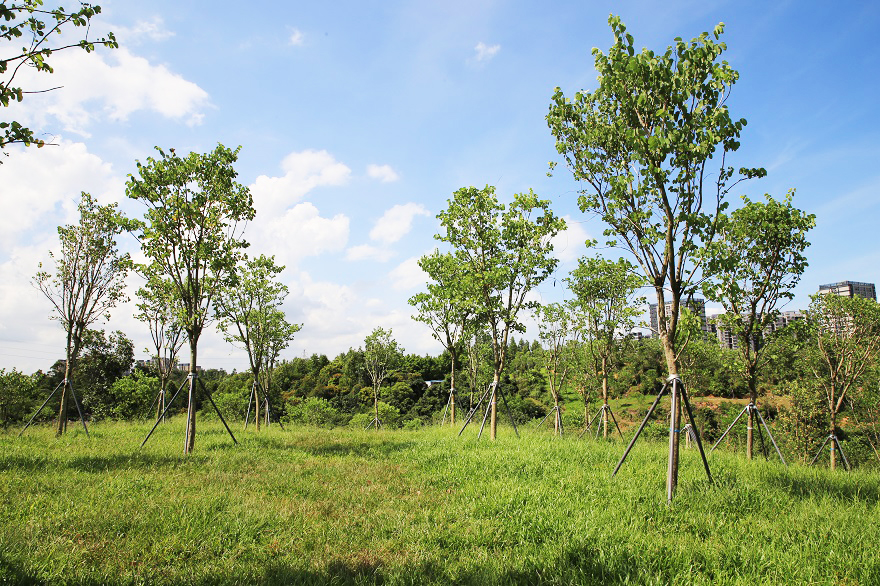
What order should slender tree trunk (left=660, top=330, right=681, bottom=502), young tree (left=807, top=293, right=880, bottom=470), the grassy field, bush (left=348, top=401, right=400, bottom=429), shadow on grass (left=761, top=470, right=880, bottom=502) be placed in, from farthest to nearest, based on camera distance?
bush (left=348, top=401, right=400, bottom=429), young tree (left=807, top=293, right=880, bottom=470), shadow on grass (left=761, top=470, right=880, bottom=502), slender tree trunk (left=660, top=330, right=681, bottom=502), the grassy field

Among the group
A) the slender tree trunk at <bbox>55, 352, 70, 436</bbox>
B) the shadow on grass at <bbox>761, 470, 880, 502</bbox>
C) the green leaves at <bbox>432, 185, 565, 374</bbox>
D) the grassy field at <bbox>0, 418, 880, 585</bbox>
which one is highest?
the green leaves at <bbox>432, 185, 565, 374</bbox>

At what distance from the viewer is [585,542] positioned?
235 inches

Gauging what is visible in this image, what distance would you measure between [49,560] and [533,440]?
12.2 metres

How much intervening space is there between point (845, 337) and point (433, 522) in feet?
63.8

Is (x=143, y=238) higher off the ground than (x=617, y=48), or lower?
lower

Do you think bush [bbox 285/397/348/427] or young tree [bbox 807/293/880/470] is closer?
young tree [bbox 807/293/880/470]

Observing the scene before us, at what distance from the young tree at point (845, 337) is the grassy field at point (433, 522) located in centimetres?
901

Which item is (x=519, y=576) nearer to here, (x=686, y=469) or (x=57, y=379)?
(x=686, y=469)

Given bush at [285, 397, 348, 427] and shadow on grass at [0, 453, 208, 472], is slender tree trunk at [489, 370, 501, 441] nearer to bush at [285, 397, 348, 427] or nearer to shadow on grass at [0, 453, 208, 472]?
shadow on grass at [0, 453, 208, 472]

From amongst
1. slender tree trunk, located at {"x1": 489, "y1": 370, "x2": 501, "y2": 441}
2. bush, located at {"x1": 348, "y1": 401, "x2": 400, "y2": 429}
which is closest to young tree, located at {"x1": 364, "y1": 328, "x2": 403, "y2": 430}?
bush, located at {"x1": 348, "y1": 401, "x2": 400, "y2": 429}

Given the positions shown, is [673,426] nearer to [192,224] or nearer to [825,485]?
[825,485]

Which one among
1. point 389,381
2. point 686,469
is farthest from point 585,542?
point 389,381

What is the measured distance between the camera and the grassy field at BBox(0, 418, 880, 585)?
520cm

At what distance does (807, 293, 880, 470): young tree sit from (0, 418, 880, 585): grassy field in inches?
355
